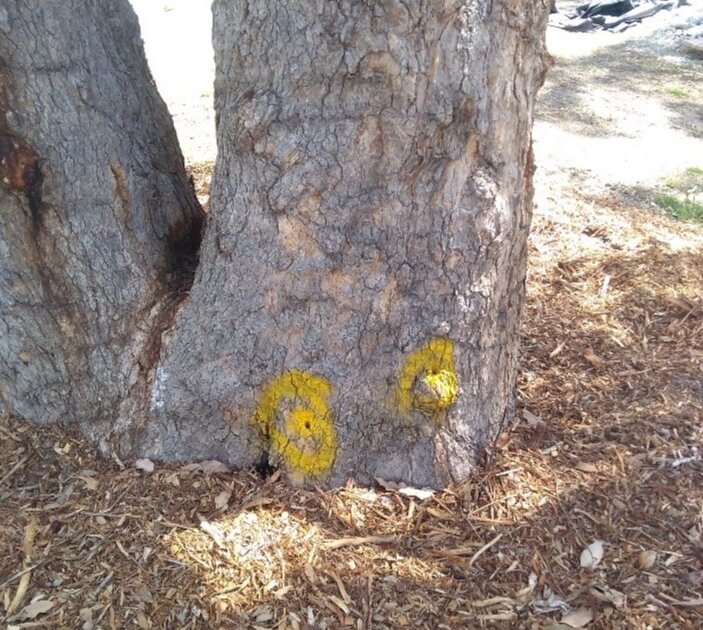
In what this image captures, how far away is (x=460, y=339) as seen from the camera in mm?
2195

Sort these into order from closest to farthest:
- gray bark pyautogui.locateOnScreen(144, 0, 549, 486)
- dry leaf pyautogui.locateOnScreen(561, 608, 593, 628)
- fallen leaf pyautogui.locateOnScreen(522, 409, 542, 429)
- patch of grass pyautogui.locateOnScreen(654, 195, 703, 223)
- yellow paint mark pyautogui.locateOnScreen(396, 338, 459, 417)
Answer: gray bark pyautogui.locateOnScreen(144, 0, 549, 486)
dry leaf pyautogui.locateOnScreen(561, 608, 593, 628)
yellow paint mark pyautogui.locateOnScreen(396, 338, 459, 417)
fallen leaf pyautogui.locateOnScreen(522, 409, 542, 429)
patch of grass pyautogui.locateOnScreen(654, 195, 703, 223)

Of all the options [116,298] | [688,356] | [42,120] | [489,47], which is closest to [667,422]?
[688,356]

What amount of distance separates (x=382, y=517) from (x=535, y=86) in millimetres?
1346

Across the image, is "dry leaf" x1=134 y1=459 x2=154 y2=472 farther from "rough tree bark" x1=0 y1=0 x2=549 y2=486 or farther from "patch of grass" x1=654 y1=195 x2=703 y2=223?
"patch of grass" x1=654 y1=195 x2=703 y2=223

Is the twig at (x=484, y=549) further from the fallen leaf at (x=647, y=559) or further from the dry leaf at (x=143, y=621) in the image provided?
the dry leaf at (x=143, y=621)

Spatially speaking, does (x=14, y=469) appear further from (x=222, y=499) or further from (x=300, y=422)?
(x=300, y=422)

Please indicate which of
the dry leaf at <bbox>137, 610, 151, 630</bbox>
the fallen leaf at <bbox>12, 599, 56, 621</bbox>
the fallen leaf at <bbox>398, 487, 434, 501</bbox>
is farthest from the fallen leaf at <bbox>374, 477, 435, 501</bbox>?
the fallen leaf at <bbox>12, 599, 56, 621</bbox>

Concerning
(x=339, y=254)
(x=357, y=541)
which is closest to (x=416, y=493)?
(x=357, y=541)

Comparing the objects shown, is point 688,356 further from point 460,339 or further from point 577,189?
point 577,189

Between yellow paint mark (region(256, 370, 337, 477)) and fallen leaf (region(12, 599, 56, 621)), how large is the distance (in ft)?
2.49

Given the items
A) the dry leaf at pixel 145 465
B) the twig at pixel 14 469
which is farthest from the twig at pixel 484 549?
the twig at pixel 14 469

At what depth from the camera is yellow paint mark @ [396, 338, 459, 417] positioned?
2.18m

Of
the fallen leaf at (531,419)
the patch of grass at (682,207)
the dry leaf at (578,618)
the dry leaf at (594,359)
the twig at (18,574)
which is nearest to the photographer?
the dry leaf at (578,618)

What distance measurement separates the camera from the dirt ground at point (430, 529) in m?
1.99
